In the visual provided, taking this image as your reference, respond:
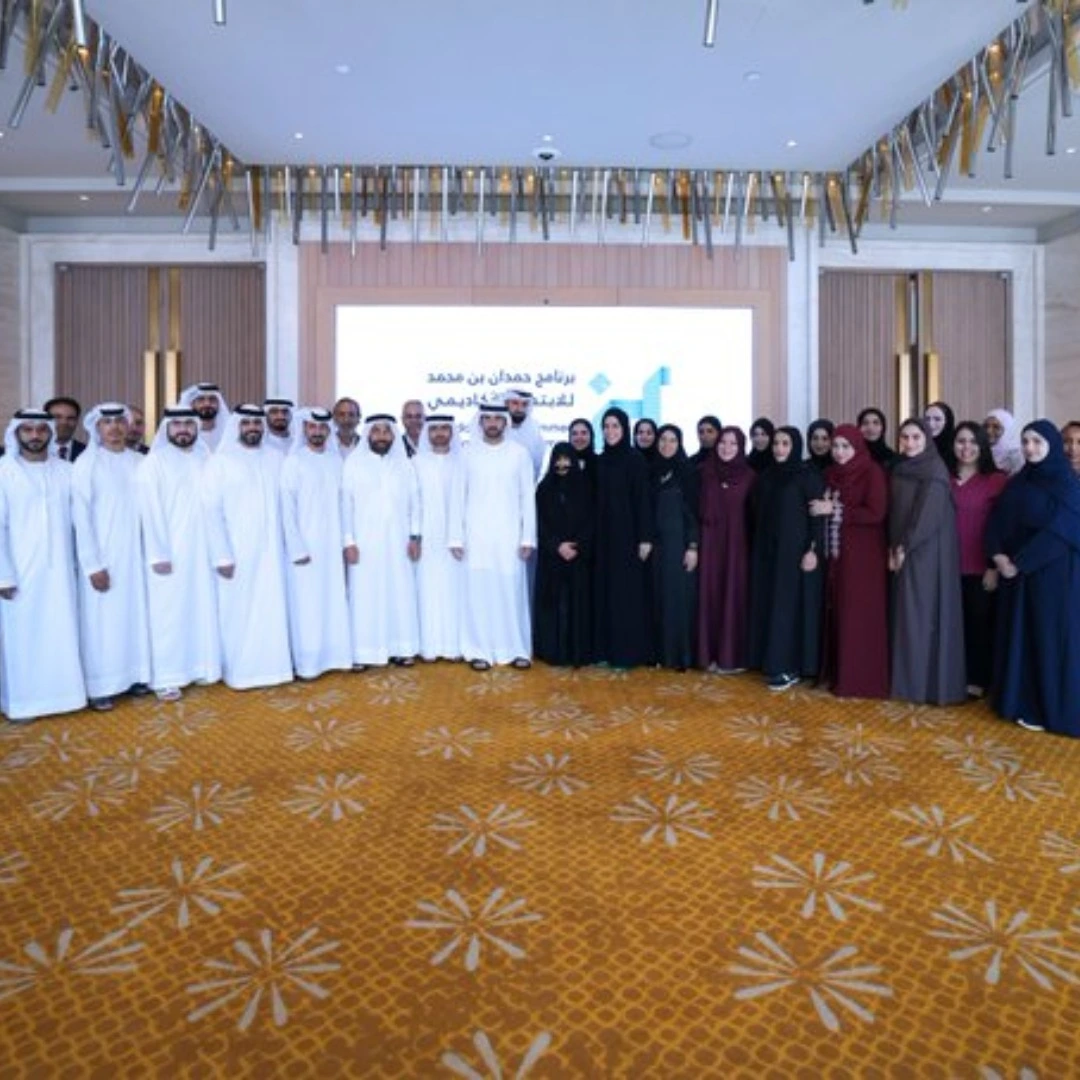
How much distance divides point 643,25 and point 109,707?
4.30m

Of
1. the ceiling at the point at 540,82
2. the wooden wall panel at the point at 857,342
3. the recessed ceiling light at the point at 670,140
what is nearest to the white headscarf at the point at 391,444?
the ceiling at the point at 540,82

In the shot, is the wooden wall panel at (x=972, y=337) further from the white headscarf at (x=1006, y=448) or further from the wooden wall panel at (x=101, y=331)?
the wooden wall panel at (x=101, y=331)

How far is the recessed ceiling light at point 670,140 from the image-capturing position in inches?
224

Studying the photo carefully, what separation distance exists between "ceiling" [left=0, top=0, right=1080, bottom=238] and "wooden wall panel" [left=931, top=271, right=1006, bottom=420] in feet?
4.27

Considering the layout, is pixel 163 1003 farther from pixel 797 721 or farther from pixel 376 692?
pixel 797 721

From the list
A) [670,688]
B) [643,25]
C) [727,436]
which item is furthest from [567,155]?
[670,688]

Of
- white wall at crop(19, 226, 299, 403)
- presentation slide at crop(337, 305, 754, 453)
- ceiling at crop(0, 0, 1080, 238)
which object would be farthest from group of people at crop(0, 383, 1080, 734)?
white wall at crop(19, 226, 299, 403)

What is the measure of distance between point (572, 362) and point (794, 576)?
3680 millimetres

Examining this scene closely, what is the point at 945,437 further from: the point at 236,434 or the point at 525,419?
the point at 236,434

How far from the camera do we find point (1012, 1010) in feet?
5.62

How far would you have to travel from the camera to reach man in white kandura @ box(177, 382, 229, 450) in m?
4.71

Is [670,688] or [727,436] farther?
[727,436]

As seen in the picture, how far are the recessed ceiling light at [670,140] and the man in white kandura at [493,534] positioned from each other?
2.48m

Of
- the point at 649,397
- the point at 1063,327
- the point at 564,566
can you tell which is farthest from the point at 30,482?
the point at 1063,327
